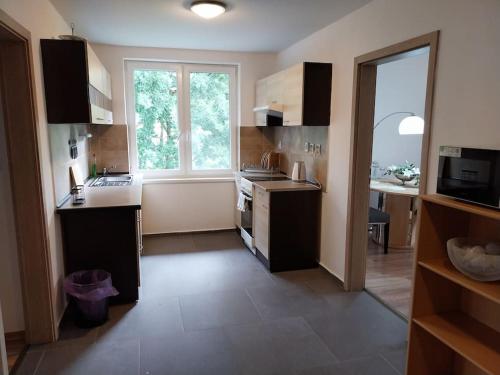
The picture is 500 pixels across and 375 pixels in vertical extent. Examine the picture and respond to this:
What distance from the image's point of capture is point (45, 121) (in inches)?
101

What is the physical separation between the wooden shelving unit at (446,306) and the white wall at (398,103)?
12.4 feet

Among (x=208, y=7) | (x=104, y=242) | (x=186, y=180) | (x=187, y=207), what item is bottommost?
(x=187, y=207)

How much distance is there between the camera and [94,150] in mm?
4598

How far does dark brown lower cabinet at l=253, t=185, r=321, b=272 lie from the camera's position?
12.1ft

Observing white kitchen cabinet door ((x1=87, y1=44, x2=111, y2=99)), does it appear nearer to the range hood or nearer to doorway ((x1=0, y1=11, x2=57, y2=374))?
doorway ((x1=0, y1=11, x2=57, y2=374))

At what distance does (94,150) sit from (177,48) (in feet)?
5.47

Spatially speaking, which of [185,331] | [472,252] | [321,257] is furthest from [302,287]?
[472,252]

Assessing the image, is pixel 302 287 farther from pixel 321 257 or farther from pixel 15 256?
pixel 15 256

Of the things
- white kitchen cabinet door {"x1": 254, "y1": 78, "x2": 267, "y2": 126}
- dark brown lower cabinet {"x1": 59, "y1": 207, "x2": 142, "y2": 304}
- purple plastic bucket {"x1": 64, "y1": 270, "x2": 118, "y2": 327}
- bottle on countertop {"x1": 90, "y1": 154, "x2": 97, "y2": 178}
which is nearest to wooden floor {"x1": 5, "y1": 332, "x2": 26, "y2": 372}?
purple plastic bucket {"x1": 64, "y1": 270, "x2": 118, "y2": 327}

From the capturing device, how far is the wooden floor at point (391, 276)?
3152 mm

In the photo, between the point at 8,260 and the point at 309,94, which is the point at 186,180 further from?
the point at 8,260

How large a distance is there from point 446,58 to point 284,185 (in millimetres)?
2001

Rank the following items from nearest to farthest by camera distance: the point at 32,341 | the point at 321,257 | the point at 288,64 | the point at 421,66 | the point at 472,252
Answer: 1. the point at 472,252
2. the point at 32,341
3. the point at 321,257
4. the point at 288,64
5. the point at 421,66

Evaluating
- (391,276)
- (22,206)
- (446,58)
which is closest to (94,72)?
(22,206)
